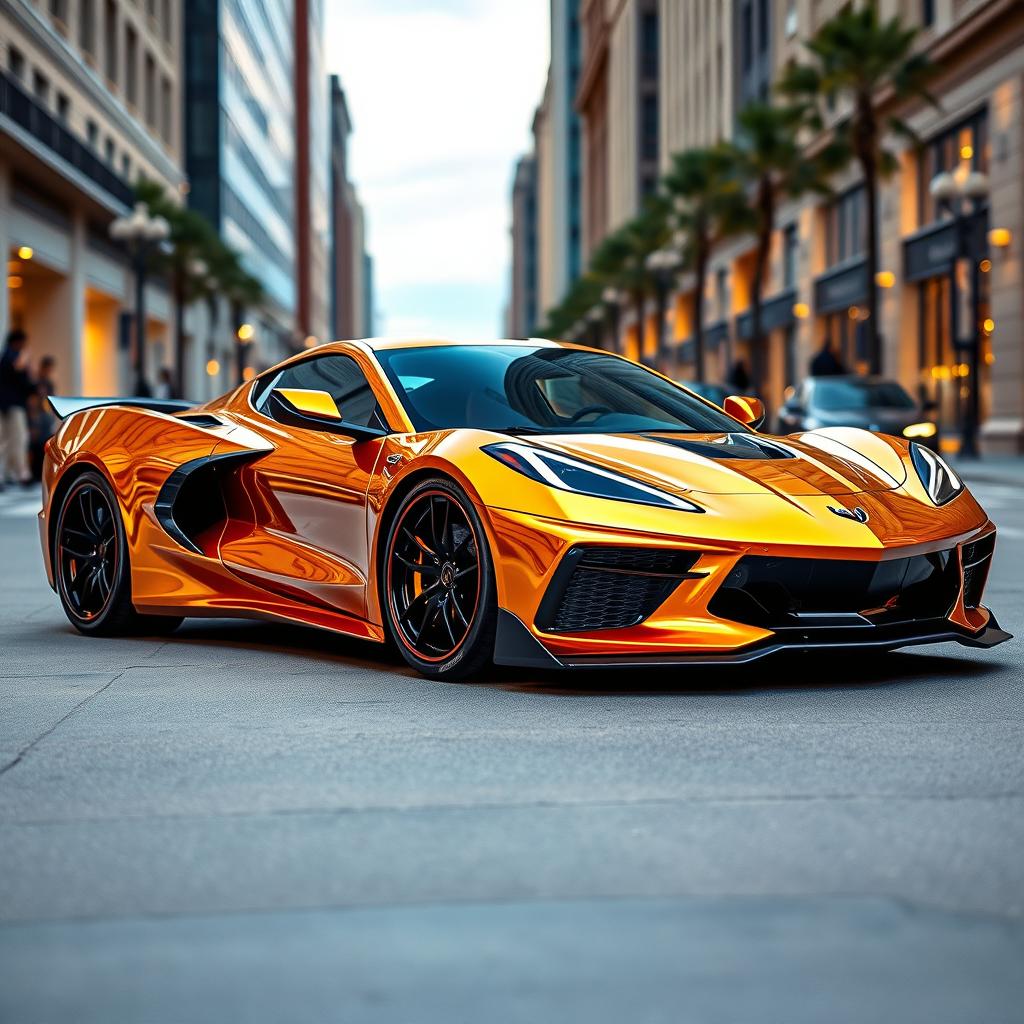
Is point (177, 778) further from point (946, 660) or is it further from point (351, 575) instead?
point (946, 660)

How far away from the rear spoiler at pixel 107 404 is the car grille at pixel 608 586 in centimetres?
286

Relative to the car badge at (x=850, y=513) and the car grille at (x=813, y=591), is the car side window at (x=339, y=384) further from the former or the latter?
the car badge at (x=850, y=513)

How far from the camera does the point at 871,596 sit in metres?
5.61

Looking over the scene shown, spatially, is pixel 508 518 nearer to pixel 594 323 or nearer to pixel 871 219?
pixel 871 219

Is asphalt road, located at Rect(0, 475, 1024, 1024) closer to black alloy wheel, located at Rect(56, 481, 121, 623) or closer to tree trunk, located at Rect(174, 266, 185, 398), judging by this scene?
black alloy wheel, located at Rect(56, 481, 121, 623)

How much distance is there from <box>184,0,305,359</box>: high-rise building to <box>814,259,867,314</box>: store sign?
78.6 feet

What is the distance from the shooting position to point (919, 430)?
2033 centimetres

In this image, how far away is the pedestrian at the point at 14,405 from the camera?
20.5 metres

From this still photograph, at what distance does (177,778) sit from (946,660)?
10.6 ft

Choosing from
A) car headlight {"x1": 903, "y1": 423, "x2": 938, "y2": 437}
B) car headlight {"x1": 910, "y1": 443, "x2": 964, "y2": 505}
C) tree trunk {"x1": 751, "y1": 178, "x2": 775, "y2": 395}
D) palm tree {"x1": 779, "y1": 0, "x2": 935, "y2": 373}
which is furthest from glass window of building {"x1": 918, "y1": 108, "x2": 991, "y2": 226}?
car headlight {"x1": 910, "y1": 443, "x2": 964, "y2": 505}

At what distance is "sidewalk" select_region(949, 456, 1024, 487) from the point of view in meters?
23.3

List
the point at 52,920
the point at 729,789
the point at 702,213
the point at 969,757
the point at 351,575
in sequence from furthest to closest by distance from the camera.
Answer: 1. the point at 702,213
2. the point at 351,575
3. the point at 969,757
4. the point at 729,789
5. the point at 52,920

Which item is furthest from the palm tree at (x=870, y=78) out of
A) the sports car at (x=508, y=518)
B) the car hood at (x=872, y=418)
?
the sports car at (x=508, y=518)

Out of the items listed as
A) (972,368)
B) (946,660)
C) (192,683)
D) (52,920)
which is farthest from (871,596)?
(972,368)
